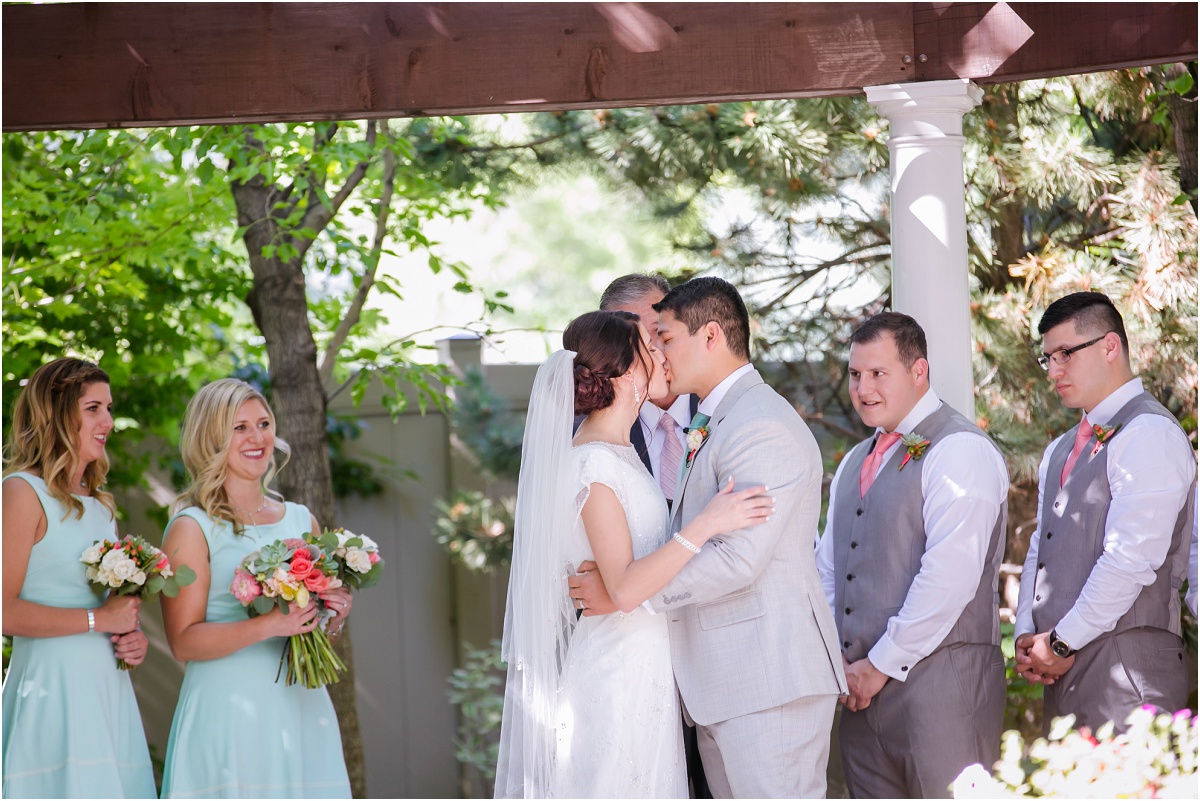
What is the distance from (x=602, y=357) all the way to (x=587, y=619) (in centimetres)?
69

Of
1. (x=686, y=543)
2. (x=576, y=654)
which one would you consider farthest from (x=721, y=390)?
(x=576, y=654)

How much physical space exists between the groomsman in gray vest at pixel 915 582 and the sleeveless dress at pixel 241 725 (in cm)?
161

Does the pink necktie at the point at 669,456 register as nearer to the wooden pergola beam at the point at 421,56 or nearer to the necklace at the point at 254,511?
the wooden pergola beam at the point at 421,56

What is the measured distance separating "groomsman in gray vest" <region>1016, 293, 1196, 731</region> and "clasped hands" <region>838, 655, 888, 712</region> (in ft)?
1.66

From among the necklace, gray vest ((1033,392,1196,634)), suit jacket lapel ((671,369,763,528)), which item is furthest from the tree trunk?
gray vest ((1033,392,1196,634))

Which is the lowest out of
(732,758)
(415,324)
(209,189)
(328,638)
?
(732,758)

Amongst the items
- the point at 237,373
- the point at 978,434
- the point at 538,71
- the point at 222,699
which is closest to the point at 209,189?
the point at 237,373

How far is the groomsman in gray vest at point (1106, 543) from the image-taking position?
3.41 meters

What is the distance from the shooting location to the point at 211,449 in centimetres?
364

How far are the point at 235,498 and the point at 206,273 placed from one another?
3.24 metres

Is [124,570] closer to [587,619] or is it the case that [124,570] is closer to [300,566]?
[300,566]

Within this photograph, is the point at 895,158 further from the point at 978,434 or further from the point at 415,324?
the point at 415,324

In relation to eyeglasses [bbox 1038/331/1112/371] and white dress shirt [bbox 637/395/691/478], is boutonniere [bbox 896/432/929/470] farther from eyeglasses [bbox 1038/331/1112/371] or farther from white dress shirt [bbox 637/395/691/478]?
white dress shirt [bbox 637/395/691/478]

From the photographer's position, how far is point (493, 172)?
6.92 meters
